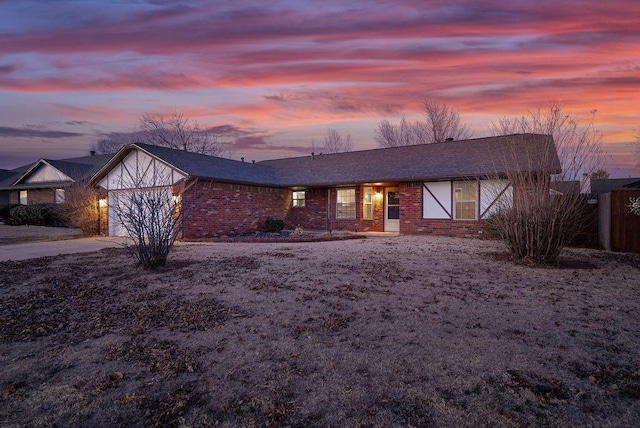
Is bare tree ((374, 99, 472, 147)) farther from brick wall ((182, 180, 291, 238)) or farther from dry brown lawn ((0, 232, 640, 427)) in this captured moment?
dry brown lawn ((0, 232, 640, 427))

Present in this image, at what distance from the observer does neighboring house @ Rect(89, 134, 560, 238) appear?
Answer: 570 inches

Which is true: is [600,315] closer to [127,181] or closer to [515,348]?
[515,348]

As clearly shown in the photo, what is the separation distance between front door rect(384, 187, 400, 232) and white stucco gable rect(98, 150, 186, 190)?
30.1 ft

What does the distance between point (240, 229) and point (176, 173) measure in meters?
3.55

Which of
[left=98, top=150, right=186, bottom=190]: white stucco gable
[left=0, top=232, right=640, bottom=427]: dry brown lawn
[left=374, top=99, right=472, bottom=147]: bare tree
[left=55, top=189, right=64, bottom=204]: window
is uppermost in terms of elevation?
[left=374, top=99, right=472, bottom=147]: bare tree

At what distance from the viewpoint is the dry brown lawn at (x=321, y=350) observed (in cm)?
249

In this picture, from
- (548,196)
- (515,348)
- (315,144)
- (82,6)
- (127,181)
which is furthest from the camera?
(315,144)

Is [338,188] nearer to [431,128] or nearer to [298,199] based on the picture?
[298,199]

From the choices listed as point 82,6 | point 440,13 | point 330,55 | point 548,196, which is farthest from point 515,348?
point 82,6

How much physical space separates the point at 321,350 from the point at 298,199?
1649 centimetres

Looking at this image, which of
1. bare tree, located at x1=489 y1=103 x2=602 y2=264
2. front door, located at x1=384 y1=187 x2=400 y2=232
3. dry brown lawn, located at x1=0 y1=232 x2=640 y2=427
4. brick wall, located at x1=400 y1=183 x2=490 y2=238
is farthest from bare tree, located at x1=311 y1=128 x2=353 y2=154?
dry brown lawn, located at x1=0 y1=232 x2=640 y2=427

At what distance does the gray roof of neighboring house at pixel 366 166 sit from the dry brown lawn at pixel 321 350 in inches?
336

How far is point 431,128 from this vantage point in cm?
3066

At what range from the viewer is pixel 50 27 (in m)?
9.24
